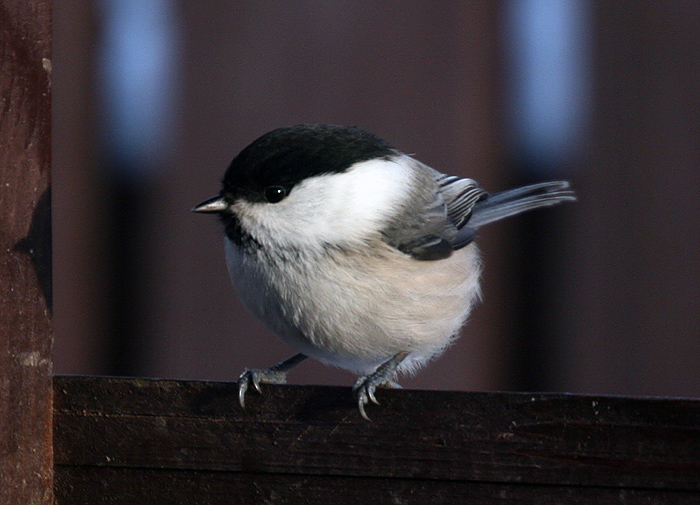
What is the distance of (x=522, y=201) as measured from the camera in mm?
1645

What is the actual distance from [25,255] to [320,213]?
0.42 m

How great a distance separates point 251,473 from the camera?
0.95 metres

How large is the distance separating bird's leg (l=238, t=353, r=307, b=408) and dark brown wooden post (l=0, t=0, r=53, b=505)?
0.79 feet

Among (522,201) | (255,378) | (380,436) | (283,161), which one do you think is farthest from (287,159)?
(522,201)

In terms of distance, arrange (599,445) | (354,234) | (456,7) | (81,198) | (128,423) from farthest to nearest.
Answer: (81,198)
(456,7)
(354,234)
(128,423)
(599,445)

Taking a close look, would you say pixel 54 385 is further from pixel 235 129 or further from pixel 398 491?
pixel 235 129

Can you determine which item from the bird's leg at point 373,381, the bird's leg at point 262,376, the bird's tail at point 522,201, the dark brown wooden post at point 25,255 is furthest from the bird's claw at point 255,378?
the bird's tail at point 522,201

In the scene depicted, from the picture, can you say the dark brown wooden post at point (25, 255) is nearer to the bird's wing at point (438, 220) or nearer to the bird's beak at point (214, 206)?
the bird's beak at point (214, 206)

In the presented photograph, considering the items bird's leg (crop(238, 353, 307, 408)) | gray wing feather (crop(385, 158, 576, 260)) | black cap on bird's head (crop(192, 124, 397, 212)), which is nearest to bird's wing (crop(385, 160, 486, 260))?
gray wing feather (crop(385, 158, 576, 260))

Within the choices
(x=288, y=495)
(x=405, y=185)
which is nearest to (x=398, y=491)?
(x=288, y=495)

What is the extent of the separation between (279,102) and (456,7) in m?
0.45

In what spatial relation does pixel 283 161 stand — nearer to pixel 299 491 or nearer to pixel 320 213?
pixel 320 213

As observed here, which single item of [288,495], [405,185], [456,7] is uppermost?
[456,7]

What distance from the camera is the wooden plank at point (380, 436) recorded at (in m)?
0.85
